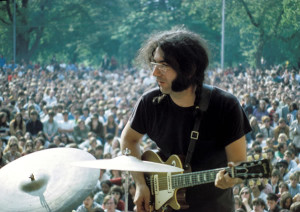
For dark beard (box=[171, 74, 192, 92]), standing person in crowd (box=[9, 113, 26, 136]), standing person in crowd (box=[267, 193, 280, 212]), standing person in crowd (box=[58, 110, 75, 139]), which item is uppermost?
dark beard (box=[171, 74, 192, 92])

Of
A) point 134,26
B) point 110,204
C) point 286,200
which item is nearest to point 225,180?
→ point 110,204

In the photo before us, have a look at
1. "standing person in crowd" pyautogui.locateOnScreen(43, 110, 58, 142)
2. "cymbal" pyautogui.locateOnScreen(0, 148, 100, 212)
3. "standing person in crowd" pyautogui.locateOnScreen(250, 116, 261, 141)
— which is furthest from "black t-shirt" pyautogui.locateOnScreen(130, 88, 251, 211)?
"standing person in crowd" pyautogui.locateOnScreen(43, 110, 58, 142)

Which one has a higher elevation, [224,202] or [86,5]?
[224,202]

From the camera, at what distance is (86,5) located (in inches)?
864

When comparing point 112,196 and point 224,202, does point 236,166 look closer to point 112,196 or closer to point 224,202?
point 224,202

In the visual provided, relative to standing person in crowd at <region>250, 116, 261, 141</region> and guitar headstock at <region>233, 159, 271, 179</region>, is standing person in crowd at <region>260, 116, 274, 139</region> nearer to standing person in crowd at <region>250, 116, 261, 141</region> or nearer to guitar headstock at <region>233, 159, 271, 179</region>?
standing person in crowd at <region>250, 116, 261, 141</region>

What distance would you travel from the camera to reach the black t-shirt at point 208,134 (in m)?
3.22

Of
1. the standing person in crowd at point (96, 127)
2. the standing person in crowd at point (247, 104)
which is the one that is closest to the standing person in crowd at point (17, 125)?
the standing person in crowd at point (96, 127)

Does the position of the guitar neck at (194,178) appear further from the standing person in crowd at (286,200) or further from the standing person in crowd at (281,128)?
the standing person in crowd at (281,128)

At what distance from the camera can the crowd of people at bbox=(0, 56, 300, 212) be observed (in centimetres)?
808

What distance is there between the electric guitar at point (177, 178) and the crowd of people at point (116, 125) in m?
1.83

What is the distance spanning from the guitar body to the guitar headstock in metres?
0.47

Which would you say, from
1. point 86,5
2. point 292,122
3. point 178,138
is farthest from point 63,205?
point 86,5

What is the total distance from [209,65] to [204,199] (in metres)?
0.79
